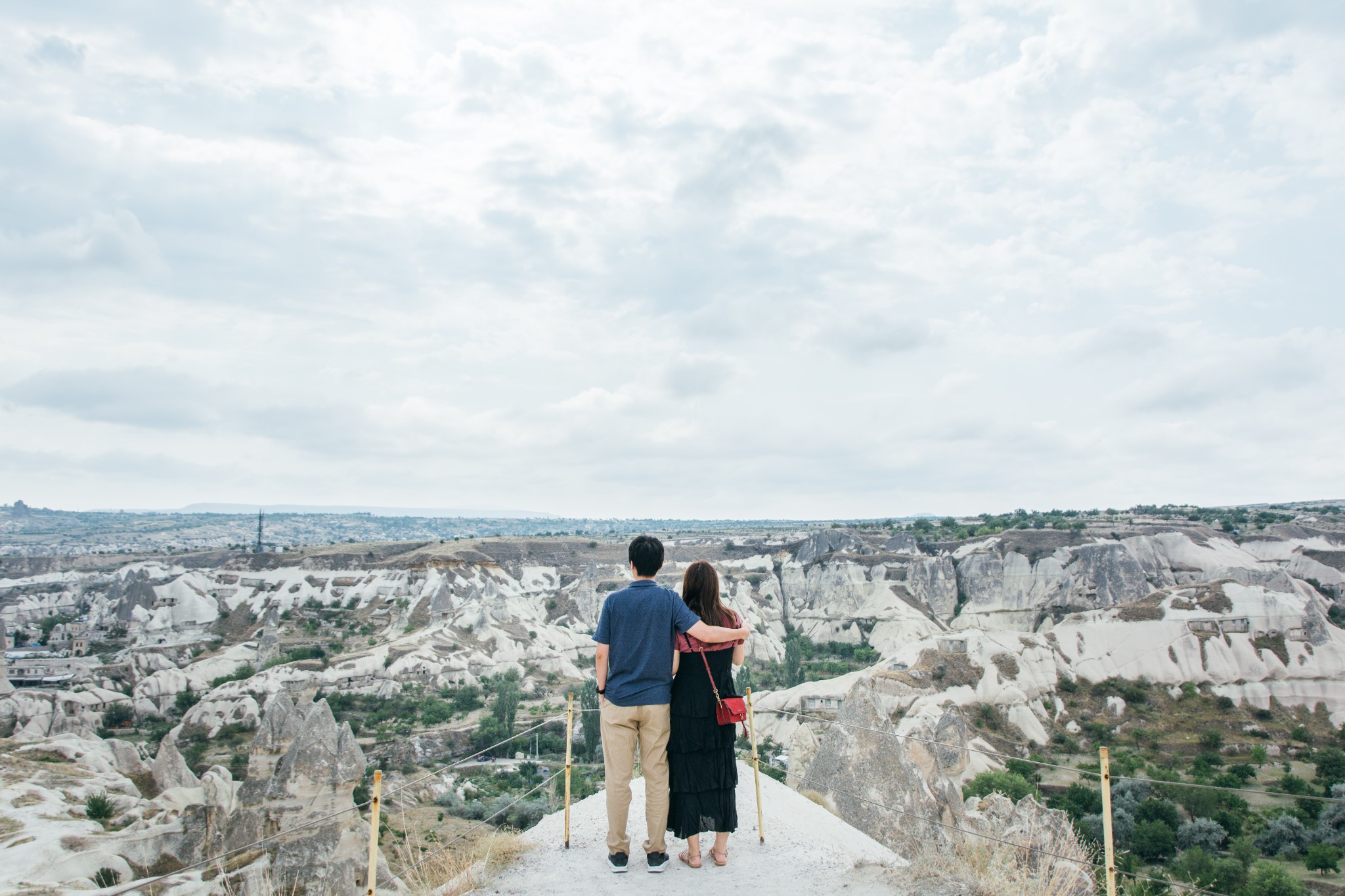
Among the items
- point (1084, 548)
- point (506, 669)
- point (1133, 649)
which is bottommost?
point (506, 669)

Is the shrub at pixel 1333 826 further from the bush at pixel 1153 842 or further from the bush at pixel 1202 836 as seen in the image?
the bush at pixel 1153 842

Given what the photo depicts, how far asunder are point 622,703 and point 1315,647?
36151mm

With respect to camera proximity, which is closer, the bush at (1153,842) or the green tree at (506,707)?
the bush at (1153,842)

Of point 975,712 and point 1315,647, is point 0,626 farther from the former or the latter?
point 1315,647

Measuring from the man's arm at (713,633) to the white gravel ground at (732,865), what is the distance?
4.46ft

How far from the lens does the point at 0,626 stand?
28.3m

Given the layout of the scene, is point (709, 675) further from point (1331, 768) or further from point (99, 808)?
point (1331, 768)

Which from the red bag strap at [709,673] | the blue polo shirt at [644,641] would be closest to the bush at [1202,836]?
the red bag strap at [709,673]

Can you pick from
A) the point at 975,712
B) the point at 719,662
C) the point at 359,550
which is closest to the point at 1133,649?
the point at 975,712

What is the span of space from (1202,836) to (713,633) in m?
21.2

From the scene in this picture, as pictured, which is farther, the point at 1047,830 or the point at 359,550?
the point at 359,550

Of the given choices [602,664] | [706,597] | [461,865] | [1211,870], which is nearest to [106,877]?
[461,865]

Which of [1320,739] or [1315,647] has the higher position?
[1315,647]

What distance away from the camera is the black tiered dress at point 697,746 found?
4.27 m
